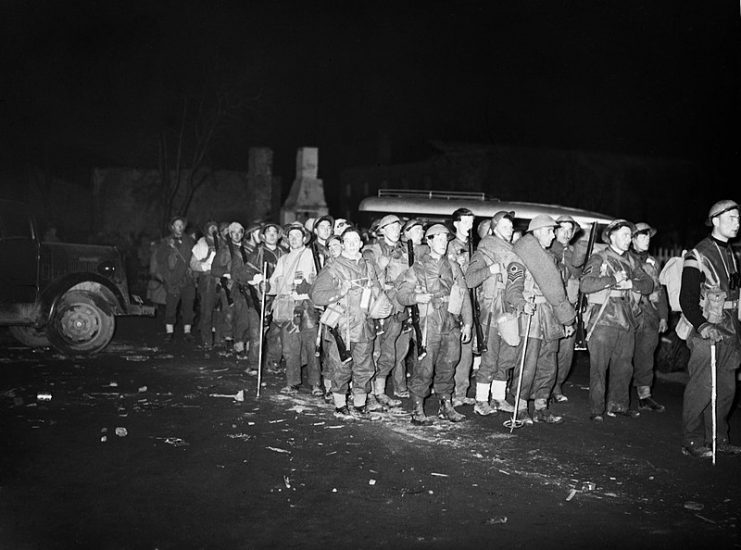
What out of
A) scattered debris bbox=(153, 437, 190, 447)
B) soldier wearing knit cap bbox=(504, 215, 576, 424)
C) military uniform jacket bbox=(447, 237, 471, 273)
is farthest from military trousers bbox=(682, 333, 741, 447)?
scattered debris bbox=(153, 437, 190, 447)

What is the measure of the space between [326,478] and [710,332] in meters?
3.46

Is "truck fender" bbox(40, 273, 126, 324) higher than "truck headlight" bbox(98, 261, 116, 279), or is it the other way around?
"truck headlight" bbox(98, 261, 116, 279)

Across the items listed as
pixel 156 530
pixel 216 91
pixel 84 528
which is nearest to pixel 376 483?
pixel 156 530

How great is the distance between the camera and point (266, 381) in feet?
33.2

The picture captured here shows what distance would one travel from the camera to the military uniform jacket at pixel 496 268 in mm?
8070

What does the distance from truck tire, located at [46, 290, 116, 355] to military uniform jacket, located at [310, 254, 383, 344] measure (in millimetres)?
4968

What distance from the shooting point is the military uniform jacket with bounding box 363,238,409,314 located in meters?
8.28

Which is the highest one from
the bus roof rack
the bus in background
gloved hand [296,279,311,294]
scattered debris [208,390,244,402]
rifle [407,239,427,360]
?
the bus roof rack

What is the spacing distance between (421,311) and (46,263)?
6.32 metres

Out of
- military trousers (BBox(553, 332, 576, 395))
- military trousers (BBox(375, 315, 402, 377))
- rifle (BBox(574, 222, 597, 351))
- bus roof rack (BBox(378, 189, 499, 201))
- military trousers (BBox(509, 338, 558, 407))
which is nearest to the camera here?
military trousers (BBox(509, 338, 558, 407))

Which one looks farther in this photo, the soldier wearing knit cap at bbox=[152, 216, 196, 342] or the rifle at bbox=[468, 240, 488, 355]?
the soldier wearing knit cap at bbox=[152, 216, 196, 342]

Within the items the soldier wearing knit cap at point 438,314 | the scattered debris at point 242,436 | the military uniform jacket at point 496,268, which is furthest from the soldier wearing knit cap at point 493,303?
the scattered debris at point 242,436

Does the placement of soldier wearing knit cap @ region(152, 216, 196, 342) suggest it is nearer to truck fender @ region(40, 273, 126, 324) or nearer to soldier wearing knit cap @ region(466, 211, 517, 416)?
truck fender @ region(40, 273, 126, 324)

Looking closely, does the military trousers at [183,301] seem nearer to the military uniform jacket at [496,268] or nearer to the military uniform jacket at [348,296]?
the military uniform jacket at [348,296]
